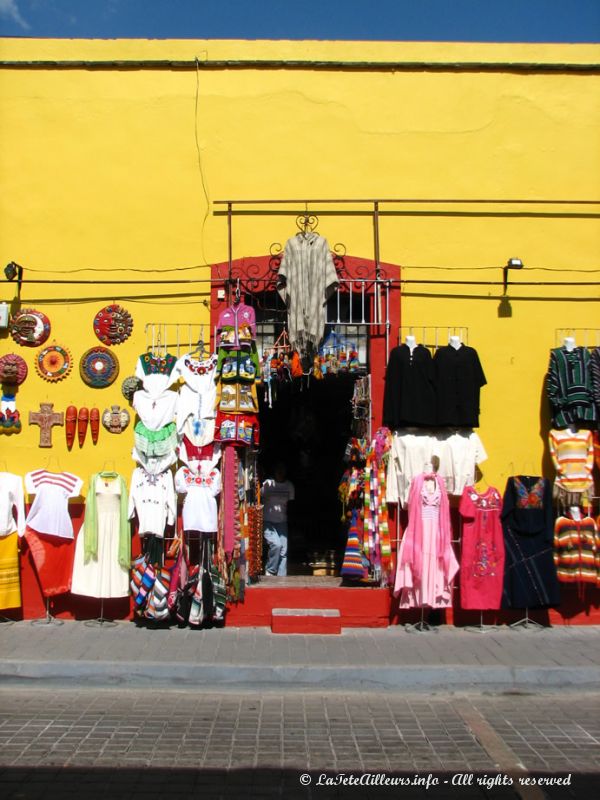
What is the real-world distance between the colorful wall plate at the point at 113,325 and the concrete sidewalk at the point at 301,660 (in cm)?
311

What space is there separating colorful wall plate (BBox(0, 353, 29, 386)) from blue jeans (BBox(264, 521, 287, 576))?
3.47 meters

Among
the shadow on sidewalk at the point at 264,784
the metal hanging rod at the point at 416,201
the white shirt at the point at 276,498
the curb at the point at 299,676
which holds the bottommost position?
the shadow on sidewalk at the point at 264,784

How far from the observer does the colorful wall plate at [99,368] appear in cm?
833

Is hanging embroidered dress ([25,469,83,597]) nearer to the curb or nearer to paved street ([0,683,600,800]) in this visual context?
the curb

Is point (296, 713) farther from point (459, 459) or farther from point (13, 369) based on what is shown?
point (13, 369)

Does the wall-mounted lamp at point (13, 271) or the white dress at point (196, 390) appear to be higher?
the wall-mounted lamp at point (13, 271)

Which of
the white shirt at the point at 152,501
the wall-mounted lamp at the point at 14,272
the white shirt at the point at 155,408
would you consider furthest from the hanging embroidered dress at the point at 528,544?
the wall-mounted lamp at the point at 14,272

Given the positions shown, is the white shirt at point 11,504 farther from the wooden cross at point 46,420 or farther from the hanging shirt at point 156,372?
the hanging shirt at point 156,372

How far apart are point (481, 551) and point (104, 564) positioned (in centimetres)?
388

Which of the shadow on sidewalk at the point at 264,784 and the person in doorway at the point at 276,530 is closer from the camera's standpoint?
the shadow on sidewalk at the point at 264,784

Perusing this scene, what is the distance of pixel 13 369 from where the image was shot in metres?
8.33

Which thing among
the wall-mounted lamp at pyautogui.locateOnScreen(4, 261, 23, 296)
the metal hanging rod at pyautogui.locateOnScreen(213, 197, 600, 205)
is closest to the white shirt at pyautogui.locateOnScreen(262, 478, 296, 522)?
the metal hanging rod at pyautogui.locateOnScreen(213, 197, 600, 205)

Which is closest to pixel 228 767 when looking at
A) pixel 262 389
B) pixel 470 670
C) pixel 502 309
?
pixel 470 670

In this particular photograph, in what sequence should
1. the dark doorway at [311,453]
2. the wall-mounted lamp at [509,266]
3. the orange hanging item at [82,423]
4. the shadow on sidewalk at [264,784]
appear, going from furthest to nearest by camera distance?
the dark doorway at [311,453]
the orange hanging item at [82,423]
the wall-mounted lamp at [509,266]
the shadow on sidewalk at [264,784]
